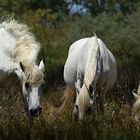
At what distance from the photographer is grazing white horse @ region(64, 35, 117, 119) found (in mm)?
6969

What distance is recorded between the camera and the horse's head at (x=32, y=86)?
716cm

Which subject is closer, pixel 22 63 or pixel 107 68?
pixel 22 63

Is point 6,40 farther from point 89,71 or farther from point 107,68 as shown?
point 107,68

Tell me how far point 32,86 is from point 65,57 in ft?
49.8

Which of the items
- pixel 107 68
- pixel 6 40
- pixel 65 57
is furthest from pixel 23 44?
pixel 65 57

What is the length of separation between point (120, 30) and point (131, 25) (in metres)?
0.68

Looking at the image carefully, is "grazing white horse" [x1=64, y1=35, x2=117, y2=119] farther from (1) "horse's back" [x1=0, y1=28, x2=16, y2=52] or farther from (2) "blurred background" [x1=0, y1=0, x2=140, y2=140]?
(1) "horse's back" [x1=0, y1=28, x2=16, y2=52]

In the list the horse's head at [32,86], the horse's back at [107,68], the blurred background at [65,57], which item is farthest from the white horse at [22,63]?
the horse's back at [107,68]

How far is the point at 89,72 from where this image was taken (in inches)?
298

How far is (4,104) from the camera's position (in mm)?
8133

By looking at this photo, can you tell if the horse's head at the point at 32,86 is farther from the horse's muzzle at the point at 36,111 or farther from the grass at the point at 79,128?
the grass at the point at 79,128

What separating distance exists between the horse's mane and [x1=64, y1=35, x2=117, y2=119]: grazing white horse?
88 centimetres

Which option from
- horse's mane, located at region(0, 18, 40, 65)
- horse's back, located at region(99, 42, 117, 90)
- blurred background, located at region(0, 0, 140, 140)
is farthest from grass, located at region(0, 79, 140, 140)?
horse's back, located at region(99, 42, 117, 90)

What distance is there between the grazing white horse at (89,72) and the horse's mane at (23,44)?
877 mm
